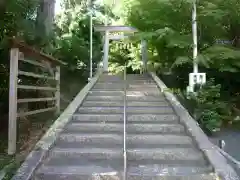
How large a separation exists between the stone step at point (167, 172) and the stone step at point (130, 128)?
1301 millimetres

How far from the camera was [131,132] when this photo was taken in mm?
5535

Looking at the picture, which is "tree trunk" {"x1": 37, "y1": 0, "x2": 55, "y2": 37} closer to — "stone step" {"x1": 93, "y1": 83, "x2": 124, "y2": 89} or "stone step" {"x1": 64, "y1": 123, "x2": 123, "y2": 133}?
"stone step" {"x1": 93, "y1": 83, "x2": 124, "y2": 89}

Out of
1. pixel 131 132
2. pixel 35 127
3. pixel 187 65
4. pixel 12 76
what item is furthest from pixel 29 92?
pixel 187 65

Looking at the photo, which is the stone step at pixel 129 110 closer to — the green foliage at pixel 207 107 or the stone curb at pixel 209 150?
the stone curb at pixel 209 150

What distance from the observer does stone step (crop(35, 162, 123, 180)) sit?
12.9ft

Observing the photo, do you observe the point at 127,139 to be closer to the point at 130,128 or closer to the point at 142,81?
the point at 130,128

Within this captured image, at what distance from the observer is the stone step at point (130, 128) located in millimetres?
5602

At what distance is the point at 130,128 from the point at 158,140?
674 millimetres

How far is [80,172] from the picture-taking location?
4.05 m

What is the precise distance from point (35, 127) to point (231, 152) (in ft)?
15.9

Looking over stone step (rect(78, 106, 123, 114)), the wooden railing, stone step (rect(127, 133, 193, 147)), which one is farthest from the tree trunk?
stone step (rect(127, 133, 193, 147))

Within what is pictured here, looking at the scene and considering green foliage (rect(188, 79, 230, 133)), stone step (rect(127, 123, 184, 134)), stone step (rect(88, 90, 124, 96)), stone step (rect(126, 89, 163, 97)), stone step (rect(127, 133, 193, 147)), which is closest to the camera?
stone step (rect(127, 133, 193, 147))

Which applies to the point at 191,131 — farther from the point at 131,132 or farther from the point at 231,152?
the point at 231,152

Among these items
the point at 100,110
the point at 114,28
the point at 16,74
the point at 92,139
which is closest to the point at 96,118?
the point at 100,110
